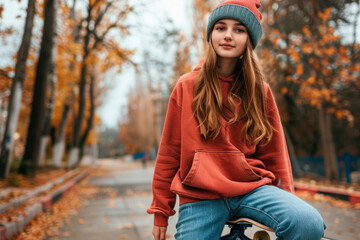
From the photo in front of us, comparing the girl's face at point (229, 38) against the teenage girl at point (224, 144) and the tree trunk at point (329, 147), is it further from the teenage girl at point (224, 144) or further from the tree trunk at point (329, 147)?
the tree trunk at point (329, 147)

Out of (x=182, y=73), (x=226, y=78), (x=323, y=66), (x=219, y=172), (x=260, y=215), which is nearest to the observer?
(x=260, y=215)

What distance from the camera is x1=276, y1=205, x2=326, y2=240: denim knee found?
1668 millimetres

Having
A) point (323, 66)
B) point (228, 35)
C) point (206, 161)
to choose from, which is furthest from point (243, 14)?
point (323, 66)

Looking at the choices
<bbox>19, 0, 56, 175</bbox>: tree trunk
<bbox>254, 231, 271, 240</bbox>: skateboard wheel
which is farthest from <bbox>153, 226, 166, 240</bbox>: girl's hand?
<bbox>19, 0, 56, 175</bbox>: tree trunk

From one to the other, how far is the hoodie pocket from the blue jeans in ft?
0.30

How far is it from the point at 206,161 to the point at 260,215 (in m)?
0.38

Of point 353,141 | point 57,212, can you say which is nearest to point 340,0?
point 353,141

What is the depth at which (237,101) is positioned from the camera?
220 centimetres

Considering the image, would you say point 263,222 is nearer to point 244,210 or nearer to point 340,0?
point 244,210

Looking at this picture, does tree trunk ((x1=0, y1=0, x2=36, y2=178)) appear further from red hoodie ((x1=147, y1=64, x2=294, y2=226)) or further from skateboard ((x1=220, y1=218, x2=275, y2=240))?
skateboard ((x1=220, y1=218, x2=275, y2=240))

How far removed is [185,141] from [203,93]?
0.29m

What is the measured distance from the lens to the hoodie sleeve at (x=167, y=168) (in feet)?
7.11

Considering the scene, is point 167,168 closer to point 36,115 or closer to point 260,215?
point 260,215

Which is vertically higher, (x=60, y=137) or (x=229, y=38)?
(x=60, y=137)
